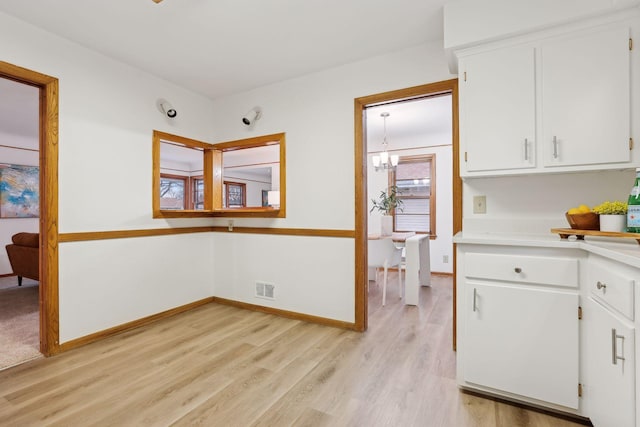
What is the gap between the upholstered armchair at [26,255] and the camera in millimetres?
3942

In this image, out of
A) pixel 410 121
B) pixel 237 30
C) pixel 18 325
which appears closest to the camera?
pixel 237 30

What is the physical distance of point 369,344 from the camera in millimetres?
2574

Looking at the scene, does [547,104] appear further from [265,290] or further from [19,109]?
[19,109]

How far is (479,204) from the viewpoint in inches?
89.7

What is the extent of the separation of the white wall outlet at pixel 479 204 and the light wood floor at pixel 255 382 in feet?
3.65

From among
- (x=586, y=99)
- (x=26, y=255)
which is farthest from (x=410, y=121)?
(x=26, y=255)

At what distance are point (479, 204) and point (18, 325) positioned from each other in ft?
13.8

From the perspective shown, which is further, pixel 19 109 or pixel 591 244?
pixel 19 109

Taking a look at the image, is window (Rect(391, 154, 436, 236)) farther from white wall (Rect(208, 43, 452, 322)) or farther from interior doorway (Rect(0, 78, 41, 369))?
interior doorway (Rect(0, 78, 41, 369))

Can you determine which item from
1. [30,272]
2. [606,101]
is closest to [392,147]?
[606,101]

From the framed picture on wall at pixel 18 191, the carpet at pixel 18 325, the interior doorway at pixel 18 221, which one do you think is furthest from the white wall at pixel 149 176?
the framed picture on wall at pixel 18 191

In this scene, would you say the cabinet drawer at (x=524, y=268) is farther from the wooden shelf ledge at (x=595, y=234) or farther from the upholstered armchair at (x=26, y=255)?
the upholstered armchair at (x=26, y=255)

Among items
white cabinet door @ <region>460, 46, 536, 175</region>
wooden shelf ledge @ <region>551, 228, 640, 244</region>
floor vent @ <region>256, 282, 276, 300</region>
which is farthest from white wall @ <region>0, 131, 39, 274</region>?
wooden shelf ledge @ <region>551, 228, 640, 244</region>

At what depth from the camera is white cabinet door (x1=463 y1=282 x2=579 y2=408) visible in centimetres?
157
